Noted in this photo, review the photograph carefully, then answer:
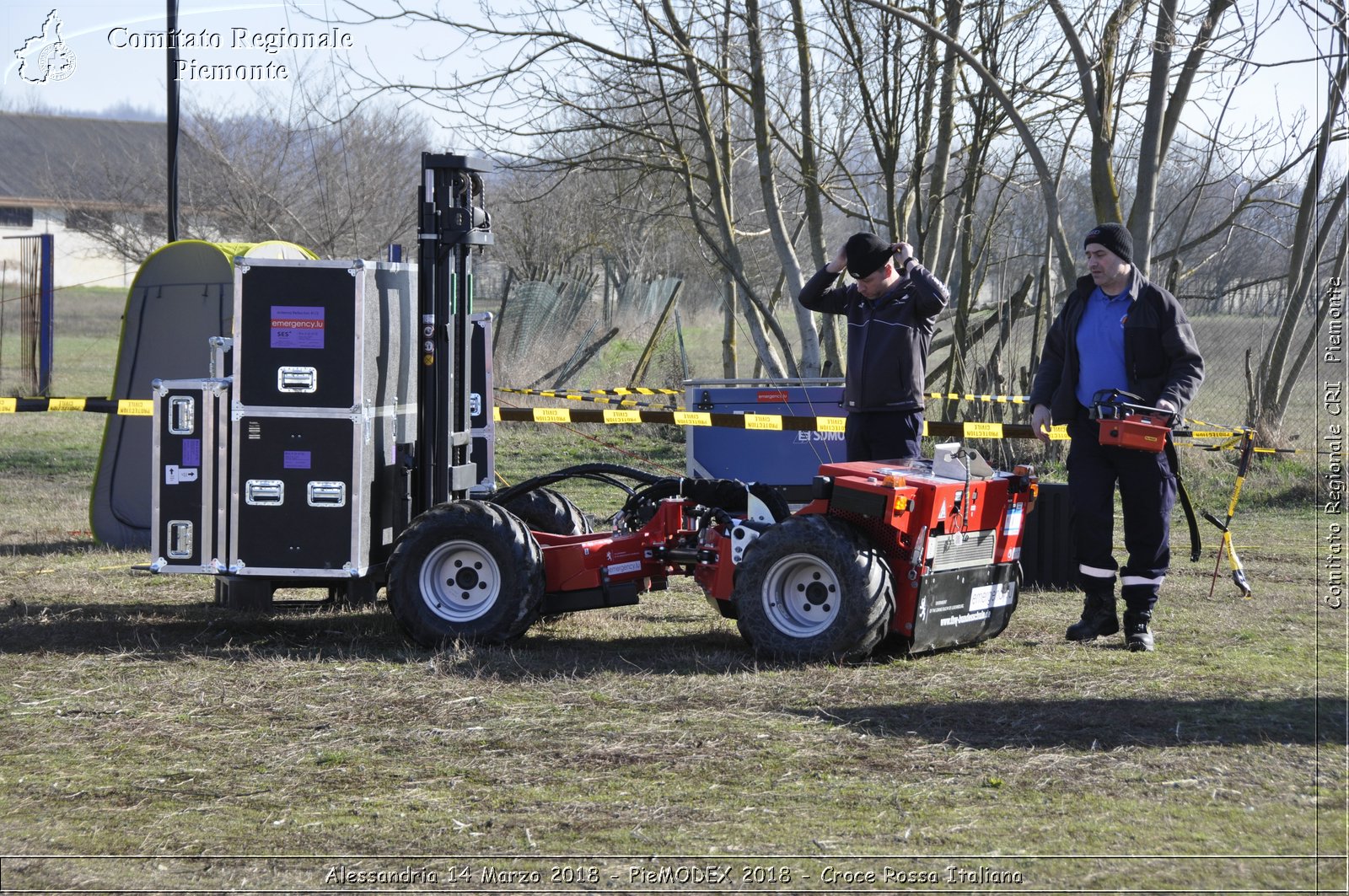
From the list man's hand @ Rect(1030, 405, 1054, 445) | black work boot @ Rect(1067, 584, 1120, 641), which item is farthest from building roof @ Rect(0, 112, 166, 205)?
black work boot @ Rect(1067, 584, 1120, 641)

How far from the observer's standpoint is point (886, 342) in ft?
23.2

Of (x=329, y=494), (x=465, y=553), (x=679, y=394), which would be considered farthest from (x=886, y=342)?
(x=679, y=394)

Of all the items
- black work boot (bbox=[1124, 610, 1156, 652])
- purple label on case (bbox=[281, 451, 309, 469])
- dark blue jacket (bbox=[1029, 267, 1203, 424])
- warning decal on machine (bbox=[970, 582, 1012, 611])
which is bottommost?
black work boot (bbox=[1124, 610, 1156, 652])

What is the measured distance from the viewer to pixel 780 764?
15.5 ft

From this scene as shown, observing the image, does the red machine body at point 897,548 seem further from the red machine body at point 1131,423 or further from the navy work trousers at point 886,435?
the red machine body at point 1131,423

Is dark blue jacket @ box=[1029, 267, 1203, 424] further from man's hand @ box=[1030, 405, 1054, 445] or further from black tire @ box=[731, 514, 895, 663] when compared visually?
black tire @ box=[731, 514, 895, 663]

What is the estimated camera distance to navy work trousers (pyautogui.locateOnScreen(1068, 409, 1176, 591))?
655 cm

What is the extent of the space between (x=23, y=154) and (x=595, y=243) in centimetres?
3037

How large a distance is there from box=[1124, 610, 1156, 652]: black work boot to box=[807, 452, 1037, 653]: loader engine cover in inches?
23.8

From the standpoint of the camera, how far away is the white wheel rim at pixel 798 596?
6.27 metres

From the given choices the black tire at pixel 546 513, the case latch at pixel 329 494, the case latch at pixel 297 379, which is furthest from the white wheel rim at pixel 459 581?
the black tire at pixel 546 513

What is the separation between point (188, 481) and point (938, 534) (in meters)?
3.78

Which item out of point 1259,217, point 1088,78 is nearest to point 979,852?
point 1088,78

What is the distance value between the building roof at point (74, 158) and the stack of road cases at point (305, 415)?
87.3 ft
